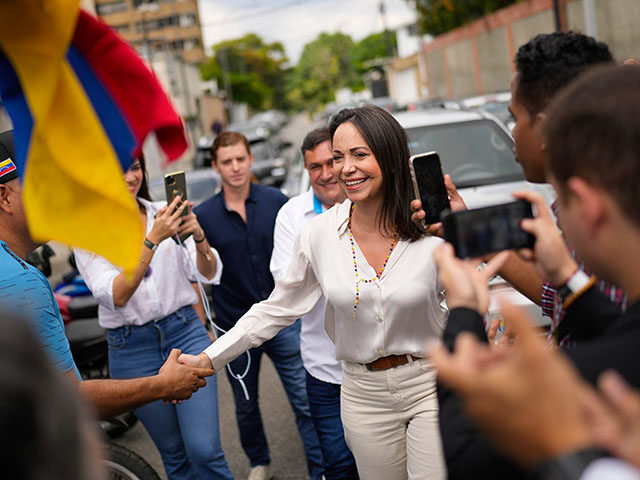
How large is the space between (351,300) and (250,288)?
198 cm

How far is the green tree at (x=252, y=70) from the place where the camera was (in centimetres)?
8214

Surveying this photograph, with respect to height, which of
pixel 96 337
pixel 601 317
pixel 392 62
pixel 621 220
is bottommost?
pixel 96 337

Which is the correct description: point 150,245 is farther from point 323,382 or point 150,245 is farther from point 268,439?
point 268,439

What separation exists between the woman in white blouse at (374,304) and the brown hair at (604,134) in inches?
68.9

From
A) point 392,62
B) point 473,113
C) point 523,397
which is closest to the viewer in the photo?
point 523,397

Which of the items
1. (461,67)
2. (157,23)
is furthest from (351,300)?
(157,23)

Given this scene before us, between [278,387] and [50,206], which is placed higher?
[50,206]

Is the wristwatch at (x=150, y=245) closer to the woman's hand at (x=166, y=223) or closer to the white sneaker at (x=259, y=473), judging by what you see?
the woman's hand at (x=166, y=223)

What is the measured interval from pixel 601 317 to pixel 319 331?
242 centimetres

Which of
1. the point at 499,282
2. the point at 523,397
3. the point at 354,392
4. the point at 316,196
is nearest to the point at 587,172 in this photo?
the point at 523,397

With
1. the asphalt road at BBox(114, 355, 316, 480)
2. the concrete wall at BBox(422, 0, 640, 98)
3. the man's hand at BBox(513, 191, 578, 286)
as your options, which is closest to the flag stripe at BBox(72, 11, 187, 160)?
the man's hand at BBox(513, 191, 578, 286)

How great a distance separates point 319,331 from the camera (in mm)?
4129

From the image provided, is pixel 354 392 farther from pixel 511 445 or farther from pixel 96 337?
pixel 96 337

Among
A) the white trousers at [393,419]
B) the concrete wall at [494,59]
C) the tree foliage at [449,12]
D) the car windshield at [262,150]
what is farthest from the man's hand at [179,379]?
the tree foliage at [449,12]
